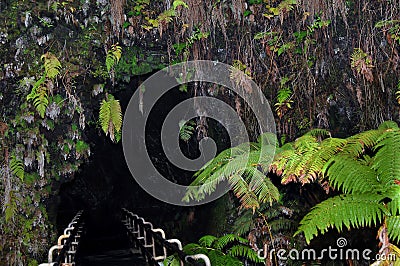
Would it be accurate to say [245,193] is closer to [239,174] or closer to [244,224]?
[239,174]

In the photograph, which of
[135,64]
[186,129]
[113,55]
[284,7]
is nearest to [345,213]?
[284,7]

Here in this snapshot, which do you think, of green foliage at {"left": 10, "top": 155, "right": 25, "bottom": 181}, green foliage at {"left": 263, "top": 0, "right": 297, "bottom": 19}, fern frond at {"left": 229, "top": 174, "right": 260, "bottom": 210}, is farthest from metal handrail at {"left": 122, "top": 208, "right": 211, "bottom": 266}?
green foliage at {"left": 263, "top": 0, "right": 297, "bottom": 19}

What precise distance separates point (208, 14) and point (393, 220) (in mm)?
4148

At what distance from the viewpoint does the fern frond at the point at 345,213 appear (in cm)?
337

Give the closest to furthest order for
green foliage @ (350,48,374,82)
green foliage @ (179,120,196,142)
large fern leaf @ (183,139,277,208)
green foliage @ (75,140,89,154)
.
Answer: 1. large fern leaf @ (183,139,277,208)
2. green foliage @ (350,48,374,82)
3. green foliage @ (75,140,89,154)
4. green foliage @ (179,120,196,142)

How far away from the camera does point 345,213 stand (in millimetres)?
3422

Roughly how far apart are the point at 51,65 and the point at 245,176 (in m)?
3.30

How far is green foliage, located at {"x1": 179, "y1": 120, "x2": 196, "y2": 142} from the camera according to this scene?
25.6 feet

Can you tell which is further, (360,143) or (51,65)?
(51,65)

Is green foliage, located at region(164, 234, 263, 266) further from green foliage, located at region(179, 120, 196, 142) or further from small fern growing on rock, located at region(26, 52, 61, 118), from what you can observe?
small fern growing on rock, located at region(26, 52, 61, 118)

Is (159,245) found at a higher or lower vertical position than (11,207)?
lower

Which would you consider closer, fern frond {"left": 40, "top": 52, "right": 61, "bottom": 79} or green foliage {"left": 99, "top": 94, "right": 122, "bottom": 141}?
fern frond {"left": 40, "top": 52, "right": 61, "bottom": 79}

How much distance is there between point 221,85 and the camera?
7156 millimetres

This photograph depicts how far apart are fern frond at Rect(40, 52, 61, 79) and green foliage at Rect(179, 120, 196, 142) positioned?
97.2 inches
